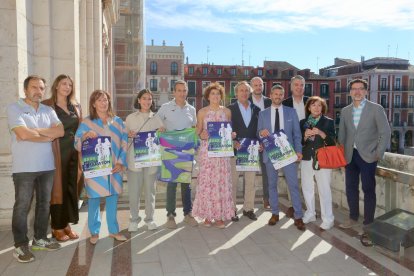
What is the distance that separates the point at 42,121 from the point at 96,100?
2.27ft

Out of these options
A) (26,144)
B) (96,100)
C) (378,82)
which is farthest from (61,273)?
(378,82)

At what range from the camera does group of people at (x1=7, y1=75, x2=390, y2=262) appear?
4.50 metres

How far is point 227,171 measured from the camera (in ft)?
19.1

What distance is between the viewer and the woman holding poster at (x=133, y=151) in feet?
17.7

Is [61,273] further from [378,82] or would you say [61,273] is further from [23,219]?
[378,82]

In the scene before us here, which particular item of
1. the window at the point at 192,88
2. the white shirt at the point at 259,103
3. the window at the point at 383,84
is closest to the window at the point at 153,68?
the window at the point at 192,88

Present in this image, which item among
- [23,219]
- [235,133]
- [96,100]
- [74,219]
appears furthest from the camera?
[235,133]

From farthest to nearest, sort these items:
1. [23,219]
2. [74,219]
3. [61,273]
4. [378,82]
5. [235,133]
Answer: [378,82]
[235,133]
[74,219]
[23,219]
[61,273]

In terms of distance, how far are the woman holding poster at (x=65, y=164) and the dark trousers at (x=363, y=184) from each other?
3.82 meters

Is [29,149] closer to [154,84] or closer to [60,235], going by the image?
[60,235]

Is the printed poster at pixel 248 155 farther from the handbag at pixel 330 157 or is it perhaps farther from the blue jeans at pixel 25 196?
the blue jeans at pixel 25 196

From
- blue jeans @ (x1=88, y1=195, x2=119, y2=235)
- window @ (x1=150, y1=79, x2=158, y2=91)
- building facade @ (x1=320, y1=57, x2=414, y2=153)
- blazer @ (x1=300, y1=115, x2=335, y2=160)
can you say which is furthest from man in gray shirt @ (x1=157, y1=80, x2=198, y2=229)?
building facade @ (x1=320, y1=57, x2=414, y2=153)

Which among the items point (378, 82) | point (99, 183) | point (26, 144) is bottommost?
point (99, 183)

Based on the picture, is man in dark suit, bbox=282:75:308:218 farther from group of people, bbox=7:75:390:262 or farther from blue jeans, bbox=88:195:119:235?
blue jeans, bbox=88:195:119:235
